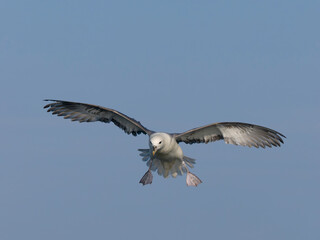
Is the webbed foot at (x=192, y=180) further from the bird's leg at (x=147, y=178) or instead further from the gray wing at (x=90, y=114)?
the gray wing at (x=90, y=114)

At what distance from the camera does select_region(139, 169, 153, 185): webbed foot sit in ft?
71.0

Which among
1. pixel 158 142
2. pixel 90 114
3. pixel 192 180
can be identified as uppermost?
pixel 90 114

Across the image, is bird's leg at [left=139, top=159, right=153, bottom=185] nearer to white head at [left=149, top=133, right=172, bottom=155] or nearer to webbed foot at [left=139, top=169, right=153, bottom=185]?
webbed foot at [left=139, top=169, right=153, bottom=185]

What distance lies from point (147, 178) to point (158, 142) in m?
2.44

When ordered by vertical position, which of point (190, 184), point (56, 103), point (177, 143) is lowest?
point (190, 184)

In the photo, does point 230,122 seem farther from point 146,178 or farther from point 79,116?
point 79,116

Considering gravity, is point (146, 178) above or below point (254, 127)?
below

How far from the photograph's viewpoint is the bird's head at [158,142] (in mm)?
19688

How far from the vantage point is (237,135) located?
2125cm

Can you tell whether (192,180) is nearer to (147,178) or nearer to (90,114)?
(147,178)

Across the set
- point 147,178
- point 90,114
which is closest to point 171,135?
point 147,178

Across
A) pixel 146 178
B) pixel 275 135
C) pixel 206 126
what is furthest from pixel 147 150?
pixel 275 135

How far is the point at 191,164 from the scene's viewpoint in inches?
865

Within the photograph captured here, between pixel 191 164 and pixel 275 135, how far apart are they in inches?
119
